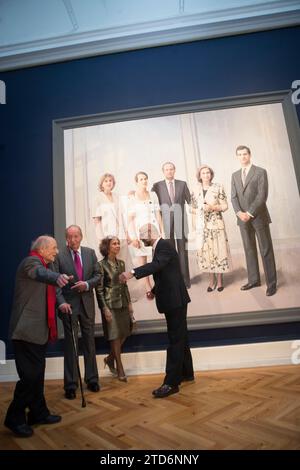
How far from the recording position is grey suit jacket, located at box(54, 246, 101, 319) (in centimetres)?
317

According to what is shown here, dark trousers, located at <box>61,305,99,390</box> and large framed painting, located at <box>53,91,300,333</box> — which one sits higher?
large framed painting, located at <box>53,91,300,333</box>

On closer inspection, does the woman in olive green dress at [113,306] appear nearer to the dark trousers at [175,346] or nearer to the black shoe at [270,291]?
the dark trousers at [175,346]

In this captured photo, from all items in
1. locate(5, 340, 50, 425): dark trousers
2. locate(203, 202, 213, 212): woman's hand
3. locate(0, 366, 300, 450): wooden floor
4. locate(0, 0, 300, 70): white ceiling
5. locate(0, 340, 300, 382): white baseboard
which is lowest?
locate(0, 366, 300, 450): wooden floor

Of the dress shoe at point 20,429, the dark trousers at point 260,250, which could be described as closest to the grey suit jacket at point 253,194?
the dark trousers at point 260,250

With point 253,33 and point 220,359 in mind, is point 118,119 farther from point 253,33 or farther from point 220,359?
point 220,359

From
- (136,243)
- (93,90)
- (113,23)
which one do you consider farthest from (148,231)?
(113,23)

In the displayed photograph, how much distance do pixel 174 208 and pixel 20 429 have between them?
2772mm

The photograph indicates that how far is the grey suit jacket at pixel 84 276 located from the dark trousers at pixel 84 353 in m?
0.07

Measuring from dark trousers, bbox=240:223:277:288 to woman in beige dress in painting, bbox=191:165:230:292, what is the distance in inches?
9.7

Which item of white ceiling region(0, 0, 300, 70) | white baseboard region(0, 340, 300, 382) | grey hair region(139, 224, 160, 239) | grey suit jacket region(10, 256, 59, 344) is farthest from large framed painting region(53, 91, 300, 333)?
grey suit jacket region(10, 256, 59, 344)

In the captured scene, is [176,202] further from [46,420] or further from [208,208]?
[46,420]

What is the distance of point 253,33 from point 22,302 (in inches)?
184

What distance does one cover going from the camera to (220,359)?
3.61 m

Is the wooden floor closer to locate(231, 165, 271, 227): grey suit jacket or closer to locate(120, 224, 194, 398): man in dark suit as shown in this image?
locate(120, 224, 194, 398): man in dark suit
